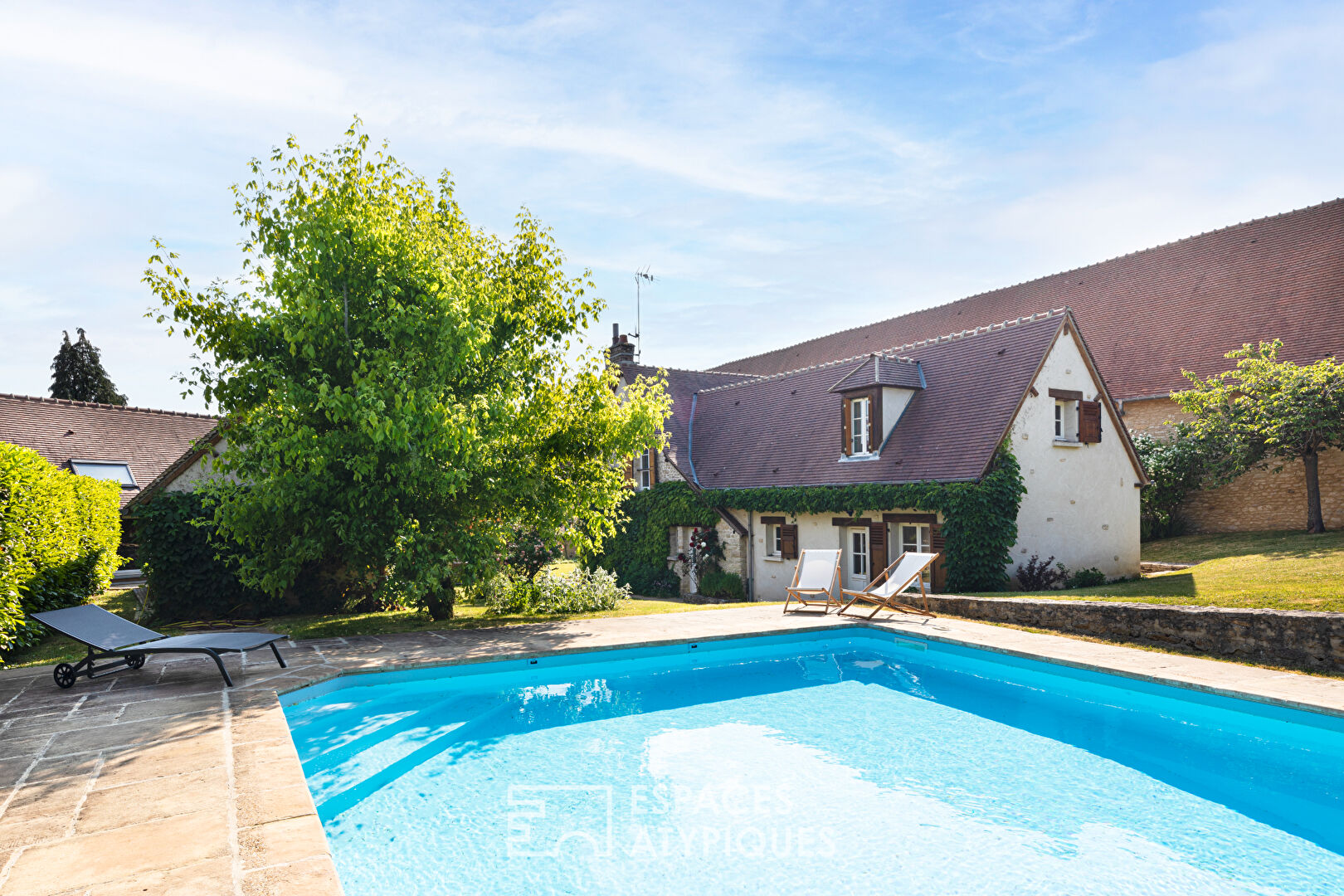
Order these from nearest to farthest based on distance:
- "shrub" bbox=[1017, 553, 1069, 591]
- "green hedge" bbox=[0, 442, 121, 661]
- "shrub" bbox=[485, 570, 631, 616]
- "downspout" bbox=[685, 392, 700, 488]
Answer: "green hedge" bbox=[0, 442, 121, 661] < "shrub" bbox=[485, 570, 631, 616] < "shrub" bbox=[1017, 553, 1069, 591] < "downspout" bbox=[685, 392, 700, 488]

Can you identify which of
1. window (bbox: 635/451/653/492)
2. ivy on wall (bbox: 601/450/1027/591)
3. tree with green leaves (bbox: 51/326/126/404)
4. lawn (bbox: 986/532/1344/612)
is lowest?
lawn (bbox: 986/532/1344/612)

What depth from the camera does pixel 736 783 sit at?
6477 millimetres

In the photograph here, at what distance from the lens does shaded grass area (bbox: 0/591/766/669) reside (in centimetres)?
A: 952

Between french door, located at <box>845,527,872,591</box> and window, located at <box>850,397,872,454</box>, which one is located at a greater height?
window, located at <box>850,397,872,454</box>

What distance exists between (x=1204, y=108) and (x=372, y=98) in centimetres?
1191

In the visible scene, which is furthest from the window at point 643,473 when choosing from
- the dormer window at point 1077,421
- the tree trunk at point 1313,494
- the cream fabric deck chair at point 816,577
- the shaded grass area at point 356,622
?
the tree trunk at point 1313,494

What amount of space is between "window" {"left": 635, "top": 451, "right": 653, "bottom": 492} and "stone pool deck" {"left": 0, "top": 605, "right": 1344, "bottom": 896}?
13.1 meters

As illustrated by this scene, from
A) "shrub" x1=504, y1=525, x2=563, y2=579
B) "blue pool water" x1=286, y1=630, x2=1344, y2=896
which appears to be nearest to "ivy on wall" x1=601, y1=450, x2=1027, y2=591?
"blue pool water" x1=286, y1=630, x2=1344, y2=896

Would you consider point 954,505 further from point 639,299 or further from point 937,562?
point 639,299

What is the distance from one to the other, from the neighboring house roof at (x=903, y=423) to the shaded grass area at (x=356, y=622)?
582 centimetres

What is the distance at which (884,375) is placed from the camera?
1820 cm

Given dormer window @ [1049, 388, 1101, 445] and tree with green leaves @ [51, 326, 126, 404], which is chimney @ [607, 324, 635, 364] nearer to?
dormer window @ [1049, 388, 1101, 445]

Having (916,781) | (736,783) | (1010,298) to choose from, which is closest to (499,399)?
(736,783)

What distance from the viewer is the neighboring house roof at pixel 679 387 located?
2327 cm
